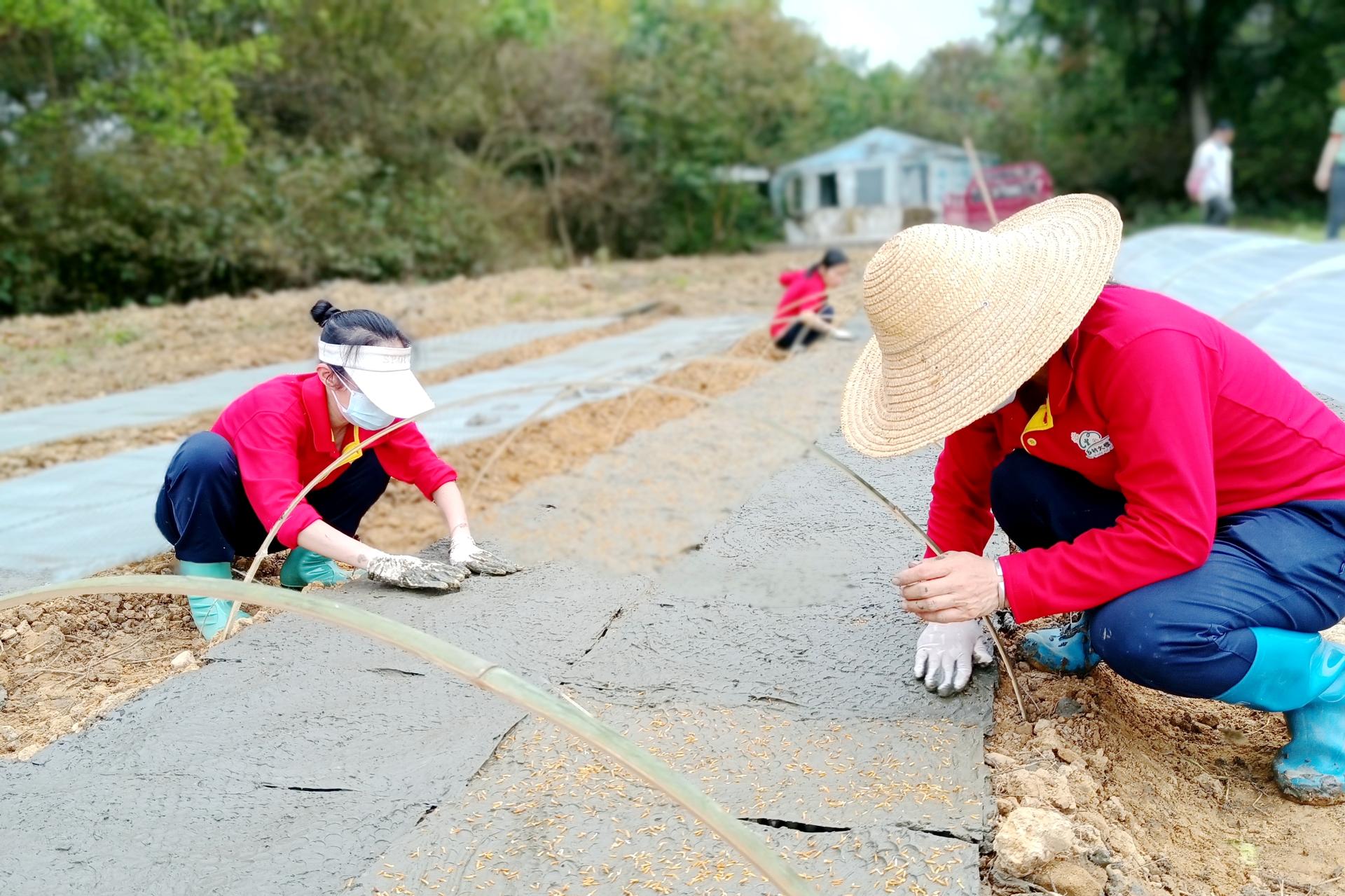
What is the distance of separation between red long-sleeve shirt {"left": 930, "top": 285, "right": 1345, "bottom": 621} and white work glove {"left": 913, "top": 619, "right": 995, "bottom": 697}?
303mm

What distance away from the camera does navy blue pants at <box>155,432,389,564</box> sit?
2.55m

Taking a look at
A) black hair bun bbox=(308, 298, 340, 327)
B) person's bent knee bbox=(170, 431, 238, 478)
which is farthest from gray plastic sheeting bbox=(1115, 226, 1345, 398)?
person's bent knee bbox=(170, 431, 238, 478)

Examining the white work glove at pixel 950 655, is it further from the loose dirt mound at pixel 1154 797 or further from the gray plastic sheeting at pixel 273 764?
the gray plastic sheeting at pixel 273 764

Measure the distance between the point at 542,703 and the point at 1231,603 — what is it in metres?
1.12

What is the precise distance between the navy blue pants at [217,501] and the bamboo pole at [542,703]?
146 centimetres

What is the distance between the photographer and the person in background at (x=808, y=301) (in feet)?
21.4

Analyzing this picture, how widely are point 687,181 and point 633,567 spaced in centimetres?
1846

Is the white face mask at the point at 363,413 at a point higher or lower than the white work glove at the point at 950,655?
higher

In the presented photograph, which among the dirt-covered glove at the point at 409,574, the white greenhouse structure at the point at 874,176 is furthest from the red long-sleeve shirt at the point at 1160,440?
the white greenhouse structure at the point at 874,176

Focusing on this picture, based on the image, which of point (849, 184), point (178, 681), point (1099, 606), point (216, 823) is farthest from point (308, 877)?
point (849, 184)

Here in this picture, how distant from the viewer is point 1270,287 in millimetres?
4348

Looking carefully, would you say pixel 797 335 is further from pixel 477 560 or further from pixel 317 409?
pixel 317 409

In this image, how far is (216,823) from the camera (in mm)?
1682

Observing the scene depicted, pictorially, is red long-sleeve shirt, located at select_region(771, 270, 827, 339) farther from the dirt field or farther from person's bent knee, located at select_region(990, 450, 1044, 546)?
person's bent knee, located at select_region(990, 450, 1044, 546)
